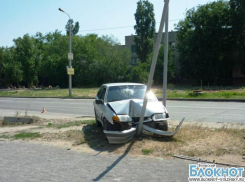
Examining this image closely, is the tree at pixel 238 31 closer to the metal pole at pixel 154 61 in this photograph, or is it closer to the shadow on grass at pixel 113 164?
the metal pole at pixel 154 61

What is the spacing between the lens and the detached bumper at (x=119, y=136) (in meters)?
7.07

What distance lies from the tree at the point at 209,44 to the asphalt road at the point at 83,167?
38.8m

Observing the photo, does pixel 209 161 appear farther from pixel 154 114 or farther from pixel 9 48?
pixel 9 48

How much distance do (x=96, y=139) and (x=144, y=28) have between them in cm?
4563

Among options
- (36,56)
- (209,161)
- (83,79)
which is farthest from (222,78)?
(209,161)

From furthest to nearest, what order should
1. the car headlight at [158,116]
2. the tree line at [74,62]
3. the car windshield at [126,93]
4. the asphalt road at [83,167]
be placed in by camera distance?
the tree line at [74,62], the car windshield at [126,93], the car headlight at [158,116], the asphalt road at [83,167]

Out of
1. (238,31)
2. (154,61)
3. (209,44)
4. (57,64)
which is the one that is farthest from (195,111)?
(57,64)

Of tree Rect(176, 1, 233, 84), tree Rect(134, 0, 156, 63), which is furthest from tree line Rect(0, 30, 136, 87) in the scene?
tree Rect(176, 1, 233, 84)

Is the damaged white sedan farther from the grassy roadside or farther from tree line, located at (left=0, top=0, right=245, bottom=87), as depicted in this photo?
tree line, located at (left=0, top=0, right=245, bottom=87)

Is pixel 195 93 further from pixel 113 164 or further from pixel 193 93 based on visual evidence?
pixel 113 164

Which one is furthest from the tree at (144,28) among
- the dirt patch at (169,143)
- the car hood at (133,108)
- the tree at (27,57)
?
the car hood at (133,108)

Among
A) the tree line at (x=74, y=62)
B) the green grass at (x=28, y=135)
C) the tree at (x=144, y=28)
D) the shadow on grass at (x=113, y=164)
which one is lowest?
the green grass at (x=28, y=135)

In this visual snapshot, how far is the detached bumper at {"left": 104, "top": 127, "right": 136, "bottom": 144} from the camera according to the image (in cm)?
707

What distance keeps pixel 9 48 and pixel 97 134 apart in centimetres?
6081
